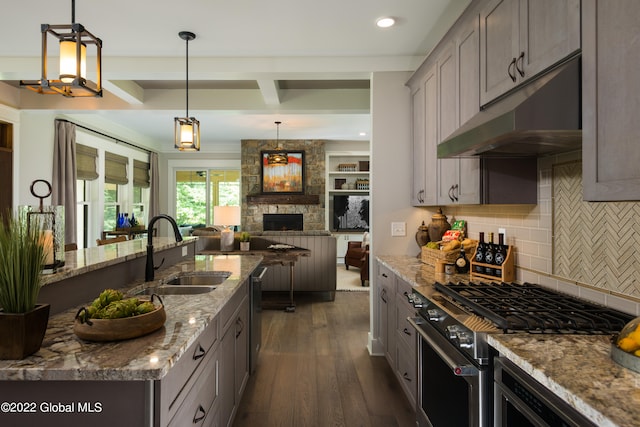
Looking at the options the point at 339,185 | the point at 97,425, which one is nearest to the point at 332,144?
the point at 339,185

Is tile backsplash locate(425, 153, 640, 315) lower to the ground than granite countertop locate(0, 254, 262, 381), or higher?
higher

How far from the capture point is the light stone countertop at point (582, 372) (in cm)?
87

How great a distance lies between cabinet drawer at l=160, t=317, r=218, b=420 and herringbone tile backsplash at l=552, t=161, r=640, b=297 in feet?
5.67

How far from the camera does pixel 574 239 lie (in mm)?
1929

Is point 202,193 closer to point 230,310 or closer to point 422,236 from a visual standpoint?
point 422,236

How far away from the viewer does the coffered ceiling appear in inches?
112

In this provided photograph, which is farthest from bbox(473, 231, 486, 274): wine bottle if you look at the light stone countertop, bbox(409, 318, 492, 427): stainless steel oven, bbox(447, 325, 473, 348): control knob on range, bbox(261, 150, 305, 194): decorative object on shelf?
bbox(261, 150, 305, 194): decorative object on shelf

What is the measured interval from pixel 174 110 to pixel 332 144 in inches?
186

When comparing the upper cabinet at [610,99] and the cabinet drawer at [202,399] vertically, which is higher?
the upper cabinet at [610,99]

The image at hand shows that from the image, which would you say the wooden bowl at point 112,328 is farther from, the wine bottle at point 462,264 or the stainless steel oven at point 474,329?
the wine bottle at point 462,264

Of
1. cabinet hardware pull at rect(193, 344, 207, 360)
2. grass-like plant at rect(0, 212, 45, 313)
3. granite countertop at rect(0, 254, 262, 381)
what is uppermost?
grass-like plant at rect(0, 212, 45, 313)

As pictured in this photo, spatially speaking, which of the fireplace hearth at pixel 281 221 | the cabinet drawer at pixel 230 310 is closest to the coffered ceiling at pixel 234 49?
the cabinet drawer at pixel 230 310

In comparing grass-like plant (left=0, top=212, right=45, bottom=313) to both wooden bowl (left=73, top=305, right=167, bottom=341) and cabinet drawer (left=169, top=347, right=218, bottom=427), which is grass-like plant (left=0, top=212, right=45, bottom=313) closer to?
wooden bowl (left=73, top=305, right=167, bottom=341)

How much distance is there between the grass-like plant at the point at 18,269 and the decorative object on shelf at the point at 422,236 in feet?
9.49
